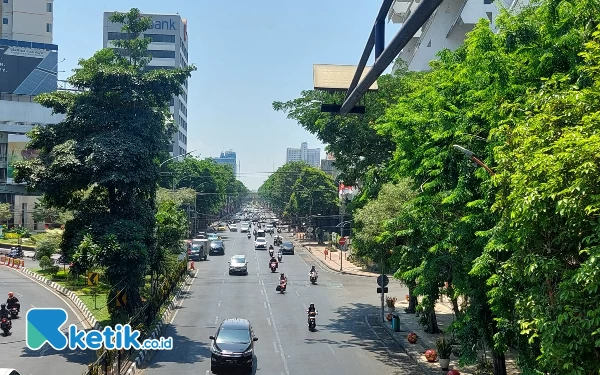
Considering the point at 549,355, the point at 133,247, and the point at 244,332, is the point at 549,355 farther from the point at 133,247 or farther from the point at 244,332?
the point at 133,247

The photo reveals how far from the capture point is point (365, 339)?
86.4 ft

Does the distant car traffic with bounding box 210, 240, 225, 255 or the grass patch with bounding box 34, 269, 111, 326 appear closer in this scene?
the grass patch with bounding box 34, 269, 111, 326

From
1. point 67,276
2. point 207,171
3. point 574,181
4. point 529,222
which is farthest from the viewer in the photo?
Answer: point 207,171

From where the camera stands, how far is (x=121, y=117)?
26344 millimetres

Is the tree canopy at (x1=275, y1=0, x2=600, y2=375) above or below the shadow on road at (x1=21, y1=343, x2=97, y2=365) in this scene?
above

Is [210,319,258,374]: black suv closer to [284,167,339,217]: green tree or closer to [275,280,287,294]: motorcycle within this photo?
[275,280,287,294]: motorcycle

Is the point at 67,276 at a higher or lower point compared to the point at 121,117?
lower

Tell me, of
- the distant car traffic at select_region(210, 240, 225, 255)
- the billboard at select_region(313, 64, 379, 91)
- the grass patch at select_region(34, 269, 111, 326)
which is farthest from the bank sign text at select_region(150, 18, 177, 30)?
the billboard at select_region(313, 64, 379, 91)

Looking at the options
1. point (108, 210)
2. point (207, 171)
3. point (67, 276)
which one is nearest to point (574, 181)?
point (108, 210)

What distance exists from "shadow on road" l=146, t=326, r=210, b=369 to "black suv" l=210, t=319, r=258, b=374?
1475 millimetres

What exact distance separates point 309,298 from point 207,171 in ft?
230

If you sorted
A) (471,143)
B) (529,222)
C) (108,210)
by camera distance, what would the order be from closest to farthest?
(529,222) < (471,143) < (108,210)

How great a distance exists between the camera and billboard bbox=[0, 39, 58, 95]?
240 feet

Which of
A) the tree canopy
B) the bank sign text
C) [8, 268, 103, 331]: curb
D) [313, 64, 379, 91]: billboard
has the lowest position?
[8, 268, 103, 331]: curb
